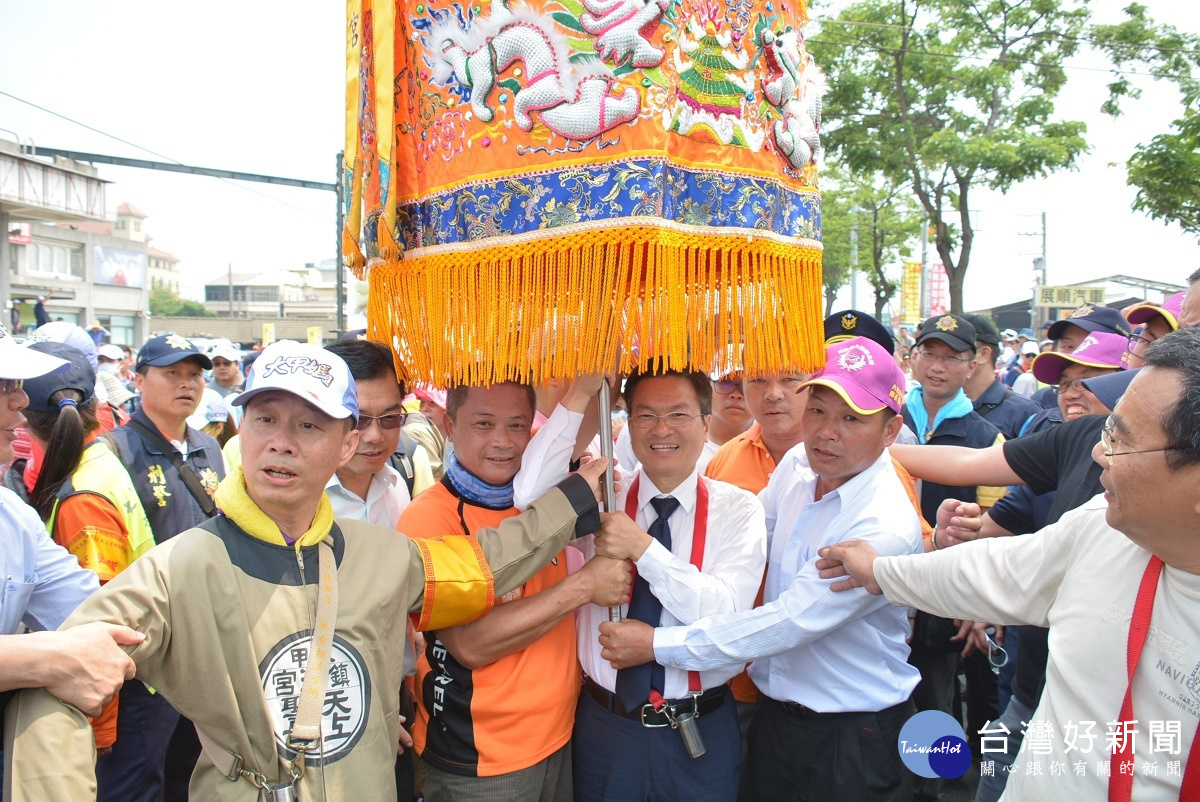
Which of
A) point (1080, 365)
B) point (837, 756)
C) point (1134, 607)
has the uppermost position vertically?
point (1080, 365)

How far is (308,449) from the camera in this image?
1.93 metres

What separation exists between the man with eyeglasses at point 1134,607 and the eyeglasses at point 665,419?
42.0 inches

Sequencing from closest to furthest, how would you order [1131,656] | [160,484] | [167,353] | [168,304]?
[1131,656], [160,484], [167,353], [168,304]

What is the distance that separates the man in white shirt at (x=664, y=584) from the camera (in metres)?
2.35

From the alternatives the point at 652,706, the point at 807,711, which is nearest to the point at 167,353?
the point at 652,706

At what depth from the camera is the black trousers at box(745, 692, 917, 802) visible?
2465mm

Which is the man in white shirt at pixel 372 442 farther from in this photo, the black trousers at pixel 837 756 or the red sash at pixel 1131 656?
the red sash at pixel 1131 656

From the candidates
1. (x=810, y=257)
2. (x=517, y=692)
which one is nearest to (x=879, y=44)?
(x=810, y=257)

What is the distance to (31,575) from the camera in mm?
2094

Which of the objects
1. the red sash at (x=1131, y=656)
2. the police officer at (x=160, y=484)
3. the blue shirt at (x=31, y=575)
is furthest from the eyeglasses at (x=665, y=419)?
the police officer at (x=160, y=484)

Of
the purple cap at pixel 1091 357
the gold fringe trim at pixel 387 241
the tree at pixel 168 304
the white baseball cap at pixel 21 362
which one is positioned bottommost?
the white baseball cap at pixel 21 362

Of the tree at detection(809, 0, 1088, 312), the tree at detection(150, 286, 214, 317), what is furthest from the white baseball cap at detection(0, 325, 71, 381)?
the tree at detection(150, 286, 214, 317)

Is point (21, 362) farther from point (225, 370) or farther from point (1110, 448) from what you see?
point (225, 370)

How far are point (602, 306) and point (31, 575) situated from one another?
1.70 m
